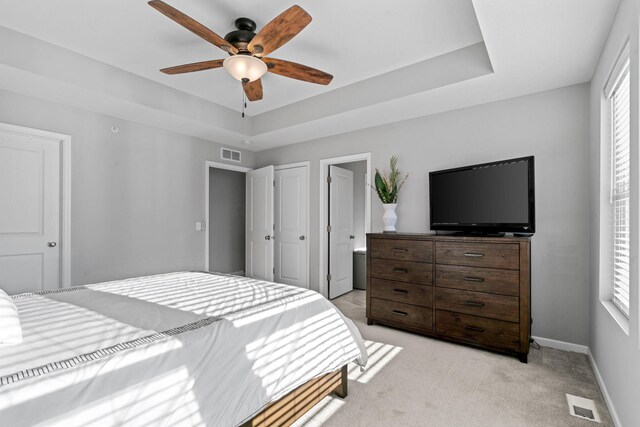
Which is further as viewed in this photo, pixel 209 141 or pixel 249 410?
pixel 209 141

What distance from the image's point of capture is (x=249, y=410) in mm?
1398

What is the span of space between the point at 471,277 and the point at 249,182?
3.62m

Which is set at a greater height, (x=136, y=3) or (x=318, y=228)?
(x=136, y=3)

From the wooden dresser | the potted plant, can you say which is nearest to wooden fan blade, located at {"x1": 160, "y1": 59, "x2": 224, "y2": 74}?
the potted plant

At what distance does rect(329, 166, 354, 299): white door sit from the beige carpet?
188 centimetres

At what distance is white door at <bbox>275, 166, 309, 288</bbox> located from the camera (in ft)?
15.7

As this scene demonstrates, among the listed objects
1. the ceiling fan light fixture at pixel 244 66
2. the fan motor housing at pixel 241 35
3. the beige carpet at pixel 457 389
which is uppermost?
the fan motor housing at pixel 241 35

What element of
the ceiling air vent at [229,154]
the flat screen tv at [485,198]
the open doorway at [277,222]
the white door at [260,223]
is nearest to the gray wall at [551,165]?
the flat screen tv at [485,198]

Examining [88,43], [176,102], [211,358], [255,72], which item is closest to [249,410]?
[211,358]

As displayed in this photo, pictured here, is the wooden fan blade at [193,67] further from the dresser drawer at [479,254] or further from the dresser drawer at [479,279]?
the dresser drawer at [479,279]

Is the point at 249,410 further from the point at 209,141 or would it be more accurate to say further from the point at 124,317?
the point at 209,141

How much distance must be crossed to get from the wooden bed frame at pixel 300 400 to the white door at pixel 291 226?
8.83 ft

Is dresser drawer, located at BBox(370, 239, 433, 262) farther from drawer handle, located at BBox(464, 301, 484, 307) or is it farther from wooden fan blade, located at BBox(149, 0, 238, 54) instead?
wooden fan blade, located at BBox(149, 0, 238, 54)

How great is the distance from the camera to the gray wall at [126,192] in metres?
3.34
